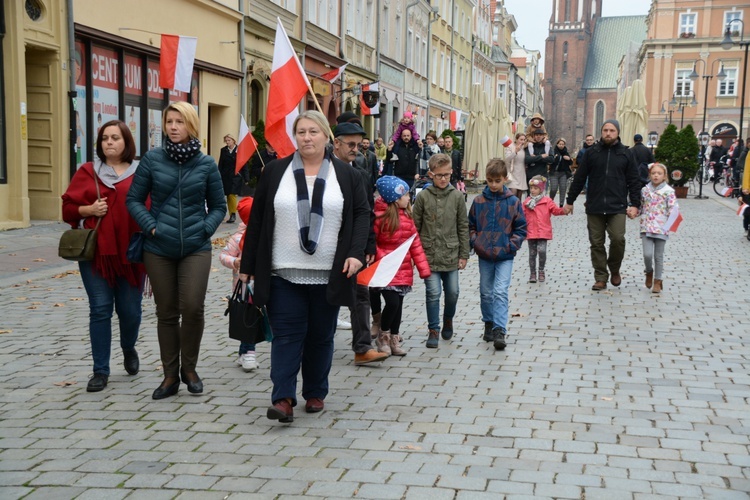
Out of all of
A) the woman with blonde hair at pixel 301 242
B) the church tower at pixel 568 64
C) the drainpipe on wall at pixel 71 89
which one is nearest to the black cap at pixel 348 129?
the woman with blonde hair at pixel 301 242

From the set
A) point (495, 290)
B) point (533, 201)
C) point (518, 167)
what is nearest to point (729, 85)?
point (518, 167)

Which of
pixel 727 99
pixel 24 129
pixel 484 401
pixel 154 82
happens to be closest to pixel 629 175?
pixel 484 401

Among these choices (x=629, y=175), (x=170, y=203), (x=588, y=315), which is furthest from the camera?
(x=629, y=175)

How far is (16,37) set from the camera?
52.1 ft

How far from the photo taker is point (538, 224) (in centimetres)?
1243

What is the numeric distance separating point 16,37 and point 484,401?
Answer: 495 inches

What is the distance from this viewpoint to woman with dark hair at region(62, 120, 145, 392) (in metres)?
6.30

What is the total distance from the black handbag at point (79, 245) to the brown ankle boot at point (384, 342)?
2.40m

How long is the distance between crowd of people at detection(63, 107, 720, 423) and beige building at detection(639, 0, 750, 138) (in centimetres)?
7446

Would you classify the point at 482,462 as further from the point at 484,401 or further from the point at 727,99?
the point at 727,99

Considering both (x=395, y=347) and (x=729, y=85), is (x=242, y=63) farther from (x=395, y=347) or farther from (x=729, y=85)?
(x=729, y=85)

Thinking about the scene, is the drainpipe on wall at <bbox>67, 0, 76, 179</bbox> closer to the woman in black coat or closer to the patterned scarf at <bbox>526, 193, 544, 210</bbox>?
the woman in black coat

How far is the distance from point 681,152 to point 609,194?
22709 mm

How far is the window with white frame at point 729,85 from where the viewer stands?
79062 mm
